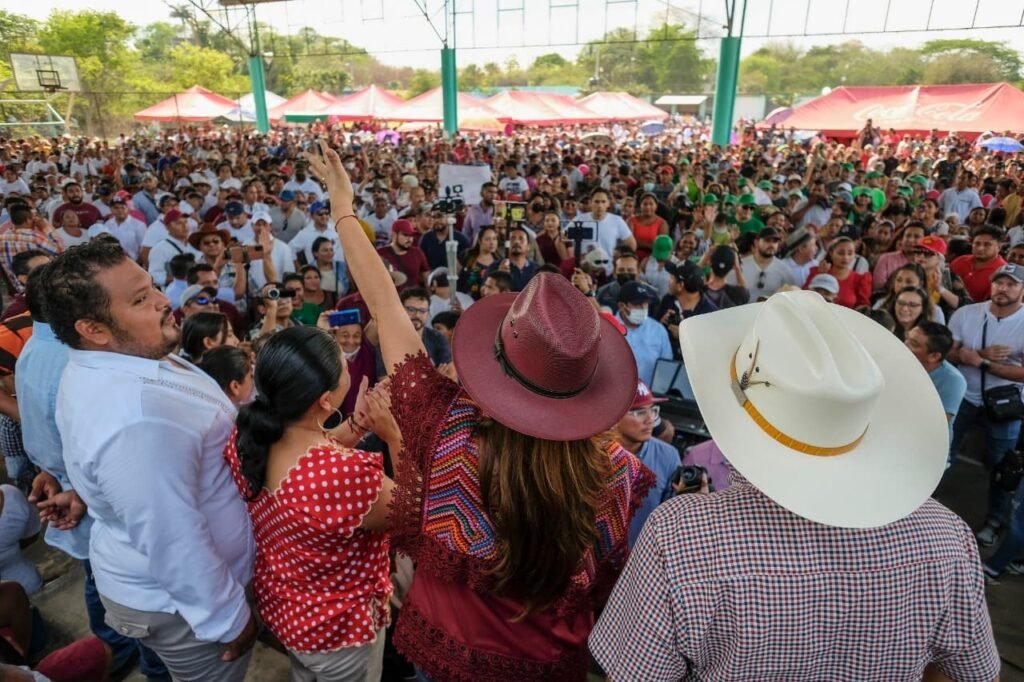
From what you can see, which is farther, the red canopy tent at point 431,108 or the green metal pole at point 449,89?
the red canopy tent at point 431,108

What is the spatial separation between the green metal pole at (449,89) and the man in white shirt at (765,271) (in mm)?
22049

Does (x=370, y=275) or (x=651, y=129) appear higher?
(x=651, y=129)

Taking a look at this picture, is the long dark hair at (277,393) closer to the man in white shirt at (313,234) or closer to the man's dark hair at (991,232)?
the man in white shirt at (313,234)

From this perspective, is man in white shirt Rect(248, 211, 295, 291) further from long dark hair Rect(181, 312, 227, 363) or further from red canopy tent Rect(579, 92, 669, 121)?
red canopy tent Rect(579, 92, 669, 121)

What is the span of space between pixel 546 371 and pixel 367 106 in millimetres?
33131

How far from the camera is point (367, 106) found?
102ft

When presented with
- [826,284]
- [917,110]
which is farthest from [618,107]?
[826,284]

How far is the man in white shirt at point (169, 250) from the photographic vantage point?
598 centimetres

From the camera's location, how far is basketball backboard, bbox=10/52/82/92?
2733 cm

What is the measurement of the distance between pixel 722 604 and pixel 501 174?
1281 cm

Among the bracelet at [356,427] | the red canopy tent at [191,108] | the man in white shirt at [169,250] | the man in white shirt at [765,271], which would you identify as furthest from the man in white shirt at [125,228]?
the red canopy tent at [191,108]

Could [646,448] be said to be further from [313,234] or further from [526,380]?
[313,234]

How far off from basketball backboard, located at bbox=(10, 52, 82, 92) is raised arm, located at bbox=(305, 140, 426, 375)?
3457cm

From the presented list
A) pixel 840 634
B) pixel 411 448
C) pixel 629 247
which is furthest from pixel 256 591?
pixel 629 247
